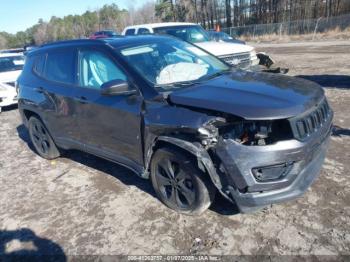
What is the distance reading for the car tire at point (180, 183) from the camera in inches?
124

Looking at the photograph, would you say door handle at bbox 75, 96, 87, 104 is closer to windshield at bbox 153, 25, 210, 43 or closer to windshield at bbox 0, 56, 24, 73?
windshield at bbox 153, 25, 210, 43

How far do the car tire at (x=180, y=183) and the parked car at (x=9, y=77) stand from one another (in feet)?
24.6

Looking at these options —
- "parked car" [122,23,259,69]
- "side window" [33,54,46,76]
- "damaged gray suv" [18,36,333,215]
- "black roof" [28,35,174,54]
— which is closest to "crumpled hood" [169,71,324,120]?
"damaged gray suv" [18,36,333,215]

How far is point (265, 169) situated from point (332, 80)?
714cm

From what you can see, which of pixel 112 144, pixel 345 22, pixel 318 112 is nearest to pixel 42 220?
pixel 112 144

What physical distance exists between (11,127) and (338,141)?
7289mm

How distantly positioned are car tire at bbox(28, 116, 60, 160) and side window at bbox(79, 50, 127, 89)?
1.57 m

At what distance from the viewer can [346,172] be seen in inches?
157

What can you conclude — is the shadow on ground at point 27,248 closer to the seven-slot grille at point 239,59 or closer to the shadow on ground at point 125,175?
the shadow on ground at point 125,175

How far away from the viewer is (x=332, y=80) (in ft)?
28.8

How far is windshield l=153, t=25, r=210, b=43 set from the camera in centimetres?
995

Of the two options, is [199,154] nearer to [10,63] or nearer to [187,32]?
[187,32]

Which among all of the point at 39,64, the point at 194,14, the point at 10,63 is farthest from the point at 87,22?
the point at 39,64

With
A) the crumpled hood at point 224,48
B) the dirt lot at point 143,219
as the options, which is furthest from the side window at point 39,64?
the crumpled hood at point 224,48
